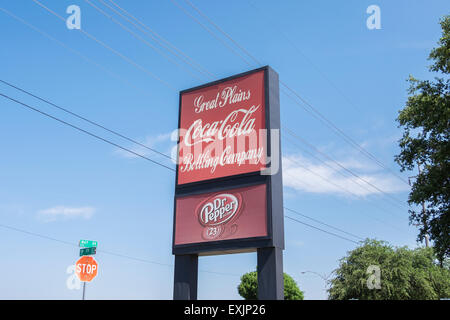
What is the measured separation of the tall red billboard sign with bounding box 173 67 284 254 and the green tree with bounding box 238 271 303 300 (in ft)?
206

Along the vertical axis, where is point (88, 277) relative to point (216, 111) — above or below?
below

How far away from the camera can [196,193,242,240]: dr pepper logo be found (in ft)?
55.8

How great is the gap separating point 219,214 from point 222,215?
15 centimetres

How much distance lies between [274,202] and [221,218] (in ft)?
7.59

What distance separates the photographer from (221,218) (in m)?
17.3

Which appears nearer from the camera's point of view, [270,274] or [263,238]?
[270,274]

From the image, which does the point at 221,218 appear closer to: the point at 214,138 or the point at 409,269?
the point at 214,138

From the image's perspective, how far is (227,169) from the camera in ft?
58.4

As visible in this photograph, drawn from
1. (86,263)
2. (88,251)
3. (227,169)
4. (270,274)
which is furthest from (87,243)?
(270,274)

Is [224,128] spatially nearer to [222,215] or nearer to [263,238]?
[222,215]

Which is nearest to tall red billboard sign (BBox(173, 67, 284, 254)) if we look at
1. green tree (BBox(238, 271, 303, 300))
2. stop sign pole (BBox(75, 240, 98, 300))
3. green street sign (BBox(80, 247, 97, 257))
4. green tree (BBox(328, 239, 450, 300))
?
green street sign (BBox(80, 247, 97, 257))

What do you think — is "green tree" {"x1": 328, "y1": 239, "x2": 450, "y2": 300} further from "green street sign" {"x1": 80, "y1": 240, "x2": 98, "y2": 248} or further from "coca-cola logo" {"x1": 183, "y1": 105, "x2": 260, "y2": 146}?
"coca-cola logo" {"x1": 183, "y1": 105, "x2": 260, "y2": 146}

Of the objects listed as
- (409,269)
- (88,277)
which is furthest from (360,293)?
(88,277)
